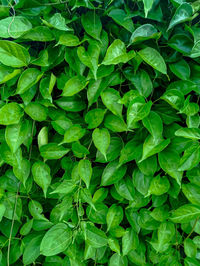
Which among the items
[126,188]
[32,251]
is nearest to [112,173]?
[126,188]

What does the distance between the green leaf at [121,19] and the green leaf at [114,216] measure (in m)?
0.51

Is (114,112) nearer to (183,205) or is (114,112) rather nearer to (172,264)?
(183,205)

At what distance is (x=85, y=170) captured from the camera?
704 millimetres

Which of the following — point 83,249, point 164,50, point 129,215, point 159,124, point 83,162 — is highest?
point 164,50

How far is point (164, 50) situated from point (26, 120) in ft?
1.41

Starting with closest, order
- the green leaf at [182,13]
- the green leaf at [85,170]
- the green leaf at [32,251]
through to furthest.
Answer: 1. the green leaf at [182,13]
2. the green leaf at [85,170]
3. the green leaf at [32,251]

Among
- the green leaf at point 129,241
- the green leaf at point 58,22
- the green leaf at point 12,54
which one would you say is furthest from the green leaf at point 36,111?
the green leaf at point 129,241

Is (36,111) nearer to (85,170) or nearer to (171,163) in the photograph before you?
(85,170)

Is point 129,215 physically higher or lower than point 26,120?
lower

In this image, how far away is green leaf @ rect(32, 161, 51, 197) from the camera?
74 cm

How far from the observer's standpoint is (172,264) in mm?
784

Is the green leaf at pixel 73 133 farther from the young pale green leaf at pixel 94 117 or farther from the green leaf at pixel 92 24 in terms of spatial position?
the green leaf at pixel 92 24

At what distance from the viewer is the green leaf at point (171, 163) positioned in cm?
66

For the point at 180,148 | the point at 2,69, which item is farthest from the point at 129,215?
the point at 2,69
